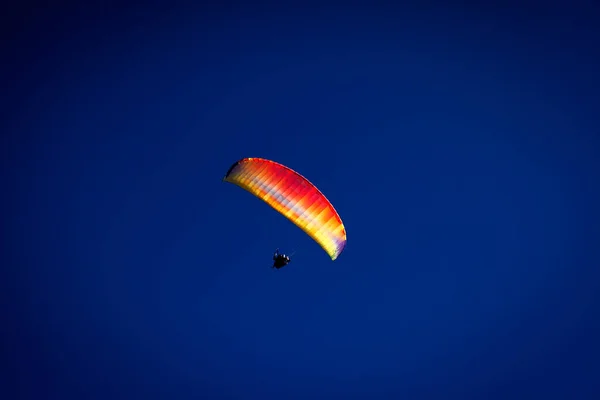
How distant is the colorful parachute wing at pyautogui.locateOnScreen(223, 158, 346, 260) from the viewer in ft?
52.4

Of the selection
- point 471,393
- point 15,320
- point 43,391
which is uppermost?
point 471,393

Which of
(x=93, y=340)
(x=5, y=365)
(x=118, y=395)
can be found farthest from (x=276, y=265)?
(x=5, y=365)

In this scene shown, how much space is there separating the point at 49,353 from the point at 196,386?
526 inches

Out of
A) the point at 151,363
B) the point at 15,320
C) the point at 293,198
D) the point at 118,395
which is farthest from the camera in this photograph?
the point at 15,320

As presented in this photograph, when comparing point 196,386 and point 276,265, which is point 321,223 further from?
point 196,386

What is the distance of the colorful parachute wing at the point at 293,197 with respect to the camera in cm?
1598

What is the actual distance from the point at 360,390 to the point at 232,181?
1447 inches

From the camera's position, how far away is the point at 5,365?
1922 inches

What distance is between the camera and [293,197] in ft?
53.6

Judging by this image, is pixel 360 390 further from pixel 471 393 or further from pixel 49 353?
pixel 49 353

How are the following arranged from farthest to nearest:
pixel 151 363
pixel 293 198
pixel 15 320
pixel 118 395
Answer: pixel 15 320
pixel 151 363
pixel 118 395
pixel 293 198

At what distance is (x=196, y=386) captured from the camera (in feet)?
153

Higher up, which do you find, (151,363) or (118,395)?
(151,363)

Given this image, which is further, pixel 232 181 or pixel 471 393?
pixel 471 393
